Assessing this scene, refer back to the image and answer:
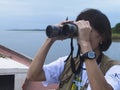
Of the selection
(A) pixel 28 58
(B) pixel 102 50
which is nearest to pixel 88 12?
(B) pixel 102 50

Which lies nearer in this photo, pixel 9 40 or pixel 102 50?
pixel 102 50

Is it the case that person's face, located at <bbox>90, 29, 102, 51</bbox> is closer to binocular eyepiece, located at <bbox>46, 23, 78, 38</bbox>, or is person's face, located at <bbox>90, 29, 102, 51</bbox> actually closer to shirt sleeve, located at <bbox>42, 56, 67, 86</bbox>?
binocular eyepiece, located at <bbox>46, 23, 78, 38</bbox>

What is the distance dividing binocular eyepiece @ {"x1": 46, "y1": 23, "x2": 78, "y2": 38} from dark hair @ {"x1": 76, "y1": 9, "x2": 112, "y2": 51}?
5.7 inches

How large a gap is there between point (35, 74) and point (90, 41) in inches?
18.4

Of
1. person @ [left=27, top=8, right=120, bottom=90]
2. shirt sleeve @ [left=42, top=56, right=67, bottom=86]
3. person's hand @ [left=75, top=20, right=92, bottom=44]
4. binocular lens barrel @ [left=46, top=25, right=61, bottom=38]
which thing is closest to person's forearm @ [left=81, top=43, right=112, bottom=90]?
person @ [left=27, top=8, right=120, bottom=90]

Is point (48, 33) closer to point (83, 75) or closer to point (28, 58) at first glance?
point (83, 75)

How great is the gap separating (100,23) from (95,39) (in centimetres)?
10

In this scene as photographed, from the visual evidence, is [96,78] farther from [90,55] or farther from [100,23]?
[100,23]

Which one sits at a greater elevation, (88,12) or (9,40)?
(88,12)

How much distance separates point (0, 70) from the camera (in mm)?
4371

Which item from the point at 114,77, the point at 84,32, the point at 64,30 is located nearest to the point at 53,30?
the point at 64,30

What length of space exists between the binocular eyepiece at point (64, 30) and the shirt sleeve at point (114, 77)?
0.28 m

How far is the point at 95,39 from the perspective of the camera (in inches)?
103

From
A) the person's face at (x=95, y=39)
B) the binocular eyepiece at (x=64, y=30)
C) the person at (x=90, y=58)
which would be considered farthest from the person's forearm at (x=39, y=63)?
the person's face at (x=95, y=39)
